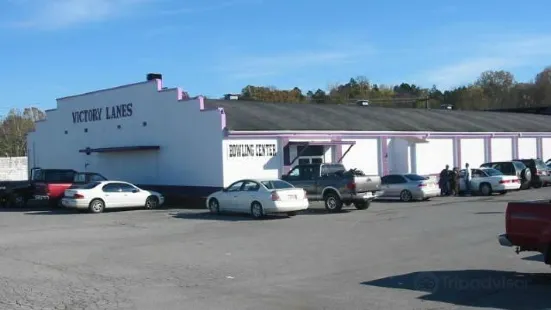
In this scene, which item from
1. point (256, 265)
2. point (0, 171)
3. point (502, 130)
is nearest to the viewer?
point (256, 265)

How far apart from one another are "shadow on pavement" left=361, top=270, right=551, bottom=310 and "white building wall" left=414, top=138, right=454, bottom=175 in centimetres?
2662

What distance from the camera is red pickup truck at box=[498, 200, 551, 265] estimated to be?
960cm

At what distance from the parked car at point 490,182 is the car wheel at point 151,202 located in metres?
15.5

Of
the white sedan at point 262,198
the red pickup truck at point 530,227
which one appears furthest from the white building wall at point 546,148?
the red pickup truck at point 530,227

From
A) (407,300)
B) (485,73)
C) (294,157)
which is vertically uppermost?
(485,73)

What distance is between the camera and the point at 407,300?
880 centimetres

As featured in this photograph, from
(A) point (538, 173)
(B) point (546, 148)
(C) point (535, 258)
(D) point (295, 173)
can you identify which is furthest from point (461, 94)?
(C) point (535, 258)

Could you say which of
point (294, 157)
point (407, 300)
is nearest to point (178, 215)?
point (294, 157)

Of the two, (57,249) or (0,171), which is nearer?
(57,249)

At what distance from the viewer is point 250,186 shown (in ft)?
76.1

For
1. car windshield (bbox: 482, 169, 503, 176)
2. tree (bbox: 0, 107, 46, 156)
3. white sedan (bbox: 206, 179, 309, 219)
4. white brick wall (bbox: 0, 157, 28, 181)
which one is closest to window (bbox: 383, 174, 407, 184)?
car windshield (bbox: 482, 169, 503, 176)

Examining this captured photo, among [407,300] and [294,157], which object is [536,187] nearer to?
[294,157]

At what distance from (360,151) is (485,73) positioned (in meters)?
78.1

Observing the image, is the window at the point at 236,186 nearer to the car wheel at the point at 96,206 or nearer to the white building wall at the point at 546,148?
the car wheel at the point at 96,206
